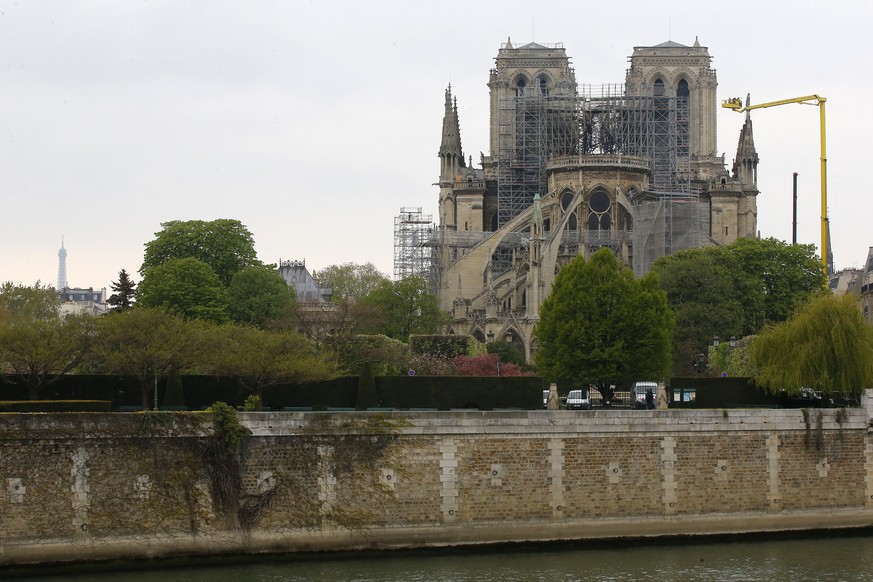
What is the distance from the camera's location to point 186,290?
6266 centimetres

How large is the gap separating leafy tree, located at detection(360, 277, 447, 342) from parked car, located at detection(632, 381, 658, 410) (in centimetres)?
2805

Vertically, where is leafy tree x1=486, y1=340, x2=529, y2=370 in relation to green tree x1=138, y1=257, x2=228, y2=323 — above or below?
below

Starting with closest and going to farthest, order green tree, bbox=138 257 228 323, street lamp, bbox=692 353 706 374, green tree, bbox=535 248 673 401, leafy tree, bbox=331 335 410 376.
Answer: green tree, bbox=535 248 673 401
leafy tree, bbox=331 335 410 376
green tree, bbox=138 257 228 323
street lamp, bbox=692 353 706 374

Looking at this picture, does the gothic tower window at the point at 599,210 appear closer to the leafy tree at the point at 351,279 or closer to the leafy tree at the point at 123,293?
Answer: the leafy tree at the point at 351,279

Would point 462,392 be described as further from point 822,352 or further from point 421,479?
point 822,352

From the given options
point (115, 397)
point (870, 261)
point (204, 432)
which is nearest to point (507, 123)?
point (870, 261)

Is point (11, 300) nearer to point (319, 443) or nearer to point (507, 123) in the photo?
point (507, 123)

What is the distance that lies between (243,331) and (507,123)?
58.7 meters

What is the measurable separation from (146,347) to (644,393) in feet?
48.2

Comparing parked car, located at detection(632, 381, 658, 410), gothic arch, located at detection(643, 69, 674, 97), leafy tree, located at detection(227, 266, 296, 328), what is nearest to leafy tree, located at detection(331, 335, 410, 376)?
parked car, located at detection(632, 381, 658, 410)

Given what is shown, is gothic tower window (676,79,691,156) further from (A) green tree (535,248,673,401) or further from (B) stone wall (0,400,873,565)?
(B) stone wall (0,400,873,565)

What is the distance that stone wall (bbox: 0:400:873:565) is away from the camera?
31.3 meters

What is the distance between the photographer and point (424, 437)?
33344 millimetres

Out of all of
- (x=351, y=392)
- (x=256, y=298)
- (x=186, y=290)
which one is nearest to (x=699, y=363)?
(x=256, y=298)
